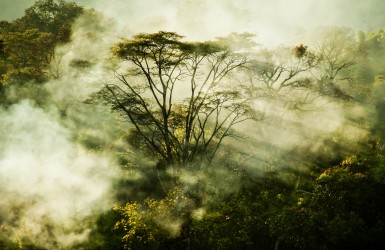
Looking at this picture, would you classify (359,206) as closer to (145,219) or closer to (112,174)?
(145,219)

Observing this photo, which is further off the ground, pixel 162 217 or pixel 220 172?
pixel 220 172

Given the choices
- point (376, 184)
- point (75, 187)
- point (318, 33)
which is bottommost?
point (376, 184)

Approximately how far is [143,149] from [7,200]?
7162mm

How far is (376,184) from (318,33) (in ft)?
62.0

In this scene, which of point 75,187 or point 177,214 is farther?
point 75,187

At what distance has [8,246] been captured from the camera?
40.8ft

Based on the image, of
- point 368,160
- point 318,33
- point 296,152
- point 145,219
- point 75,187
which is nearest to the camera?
point 145,219

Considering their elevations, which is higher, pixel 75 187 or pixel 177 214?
pixel 75 187

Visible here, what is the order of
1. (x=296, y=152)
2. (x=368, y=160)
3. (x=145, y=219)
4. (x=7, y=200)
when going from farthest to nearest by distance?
(x=296, y=152)
(x=368, y=160)
(x=7, y=200)
(x=145, y=219)

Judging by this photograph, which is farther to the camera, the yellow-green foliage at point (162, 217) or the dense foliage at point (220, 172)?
the dense foliage at point (220, 172)

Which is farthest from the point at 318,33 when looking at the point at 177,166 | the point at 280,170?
→ the point at 177,166

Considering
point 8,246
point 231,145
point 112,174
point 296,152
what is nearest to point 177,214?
point 112,174

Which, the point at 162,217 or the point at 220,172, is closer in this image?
the point at 162,217

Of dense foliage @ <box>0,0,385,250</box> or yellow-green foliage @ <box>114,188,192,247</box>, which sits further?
dense foliage @ <box>0,0,385,250</box>
